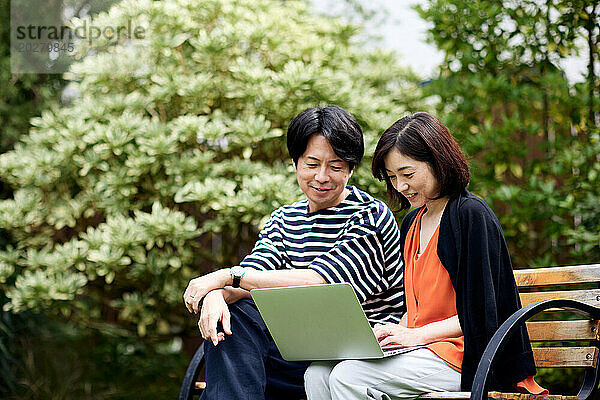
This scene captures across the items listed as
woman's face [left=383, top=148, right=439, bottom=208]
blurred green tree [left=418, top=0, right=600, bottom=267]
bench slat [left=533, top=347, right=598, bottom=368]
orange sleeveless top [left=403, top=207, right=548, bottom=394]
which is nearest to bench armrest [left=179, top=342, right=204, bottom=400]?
orange sleeveless top [left=403, top=207, right=548, bottom=394]

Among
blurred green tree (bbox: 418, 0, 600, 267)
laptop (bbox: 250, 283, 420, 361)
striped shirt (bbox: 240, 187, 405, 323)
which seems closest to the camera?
laptop (bbox: 250, 283, 420, 361)

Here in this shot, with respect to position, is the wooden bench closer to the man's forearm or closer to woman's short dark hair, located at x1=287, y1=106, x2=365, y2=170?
the man's forearm

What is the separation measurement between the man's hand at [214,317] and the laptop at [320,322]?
128 millimetres

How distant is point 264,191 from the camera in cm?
323

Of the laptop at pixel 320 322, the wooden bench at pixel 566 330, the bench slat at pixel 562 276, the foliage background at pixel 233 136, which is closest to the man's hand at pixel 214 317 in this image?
the laptop at pixel 320 322

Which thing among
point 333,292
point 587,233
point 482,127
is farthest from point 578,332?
point 482,127

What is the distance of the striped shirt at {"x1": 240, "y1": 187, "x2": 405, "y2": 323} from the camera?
2.17 m

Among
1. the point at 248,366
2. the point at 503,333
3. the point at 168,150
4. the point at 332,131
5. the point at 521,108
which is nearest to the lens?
the point at 503,333

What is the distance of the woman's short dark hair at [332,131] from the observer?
7.24 ft

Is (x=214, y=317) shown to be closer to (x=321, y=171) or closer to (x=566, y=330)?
(x=321, y=171)

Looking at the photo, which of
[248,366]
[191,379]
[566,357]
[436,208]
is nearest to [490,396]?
[566,357]

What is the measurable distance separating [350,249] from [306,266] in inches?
6.8

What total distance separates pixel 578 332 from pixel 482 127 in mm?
1771

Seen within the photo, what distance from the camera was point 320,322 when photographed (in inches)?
75.2
